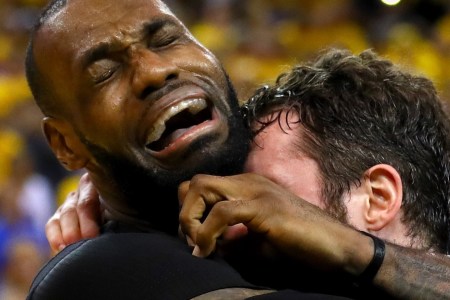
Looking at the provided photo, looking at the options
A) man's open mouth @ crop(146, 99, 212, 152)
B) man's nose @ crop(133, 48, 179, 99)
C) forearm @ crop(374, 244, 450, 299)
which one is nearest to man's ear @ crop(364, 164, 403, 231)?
forearm @ crop(374, 244, 450, 299)

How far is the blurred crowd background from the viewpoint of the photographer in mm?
6656

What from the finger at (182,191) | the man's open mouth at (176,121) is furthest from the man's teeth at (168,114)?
the finger at (182,191)

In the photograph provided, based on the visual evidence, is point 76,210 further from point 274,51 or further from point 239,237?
point 274,51

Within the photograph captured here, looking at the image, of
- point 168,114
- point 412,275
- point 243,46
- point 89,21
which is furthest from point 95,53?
point 243,46

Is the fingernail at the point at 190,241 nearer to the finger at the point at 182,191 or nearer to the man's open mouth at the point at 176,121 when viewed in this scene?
the finger at the point at 182,191

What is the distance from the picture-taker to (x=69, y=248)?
7.61 feet

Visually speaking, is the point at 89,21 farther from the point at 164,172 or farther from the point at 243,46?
the point at 243,46

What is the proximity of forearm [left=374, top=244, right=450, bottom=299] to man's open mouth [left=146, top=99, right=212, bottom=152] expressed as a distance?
2.00 feet

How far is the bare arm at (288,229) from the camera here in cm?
216

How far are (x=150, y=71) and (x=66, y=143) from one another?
385 mm

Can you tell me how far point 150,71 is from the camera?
2.45m

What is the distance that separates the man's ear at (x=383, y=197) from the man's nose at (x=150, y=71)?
60 centimetres

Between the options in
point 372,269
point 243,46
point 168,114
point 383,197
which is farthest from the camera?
point 243,46

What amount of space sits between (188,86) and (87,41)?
294mm
